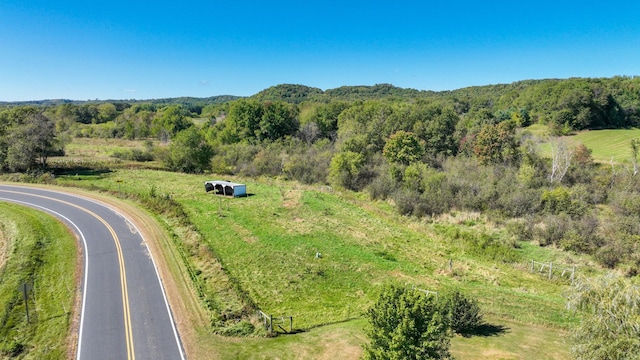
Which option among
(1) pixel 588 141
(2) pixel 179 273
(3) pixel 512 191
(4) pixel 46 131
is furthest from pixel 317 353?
(1) pixel 588 141

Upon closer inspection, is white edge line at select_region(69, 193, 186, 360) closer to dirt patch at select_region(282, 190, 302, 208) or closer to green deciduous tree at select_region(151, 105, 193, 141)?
dirt patch at select_region(282, 190, 302, 208)

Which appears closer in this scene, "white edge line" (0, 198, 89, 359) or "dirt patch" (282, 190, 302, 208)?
"white edge line" (0, 198, 89, 359)

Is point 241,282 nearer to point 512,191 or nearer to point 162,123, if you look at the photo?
point 512,191

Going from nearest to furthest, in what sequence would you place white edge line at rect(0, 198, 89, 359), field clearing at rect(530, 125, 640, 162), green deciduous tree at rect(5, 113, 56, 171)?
white edge line at rect(0, 198, 89, 359)
green deciduous tree at rect(5, 113, 56, 171)
field clearing at rect(530, 125, 640, 162)

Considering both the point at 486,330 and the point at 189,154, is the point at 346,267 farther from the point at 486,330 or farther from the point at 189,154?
the point at 189,154

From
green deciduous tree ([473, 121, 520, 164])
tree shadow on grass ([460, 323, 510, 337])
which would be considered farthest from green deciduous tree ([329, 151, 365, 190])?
tree shadow on grass ([460, 323, 510, 337])

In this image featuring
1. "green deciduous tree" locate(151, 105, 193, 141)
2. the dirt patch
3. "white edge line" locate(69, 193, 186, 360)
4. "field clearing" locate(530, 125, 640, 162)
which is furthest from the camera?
"green deciduous tree" locate(151, 105, 193, 141)

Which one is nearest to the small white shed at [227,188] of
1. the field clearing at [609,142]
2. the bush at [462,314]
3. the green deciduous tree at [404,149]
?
the green deciduous tree at [404,149]
